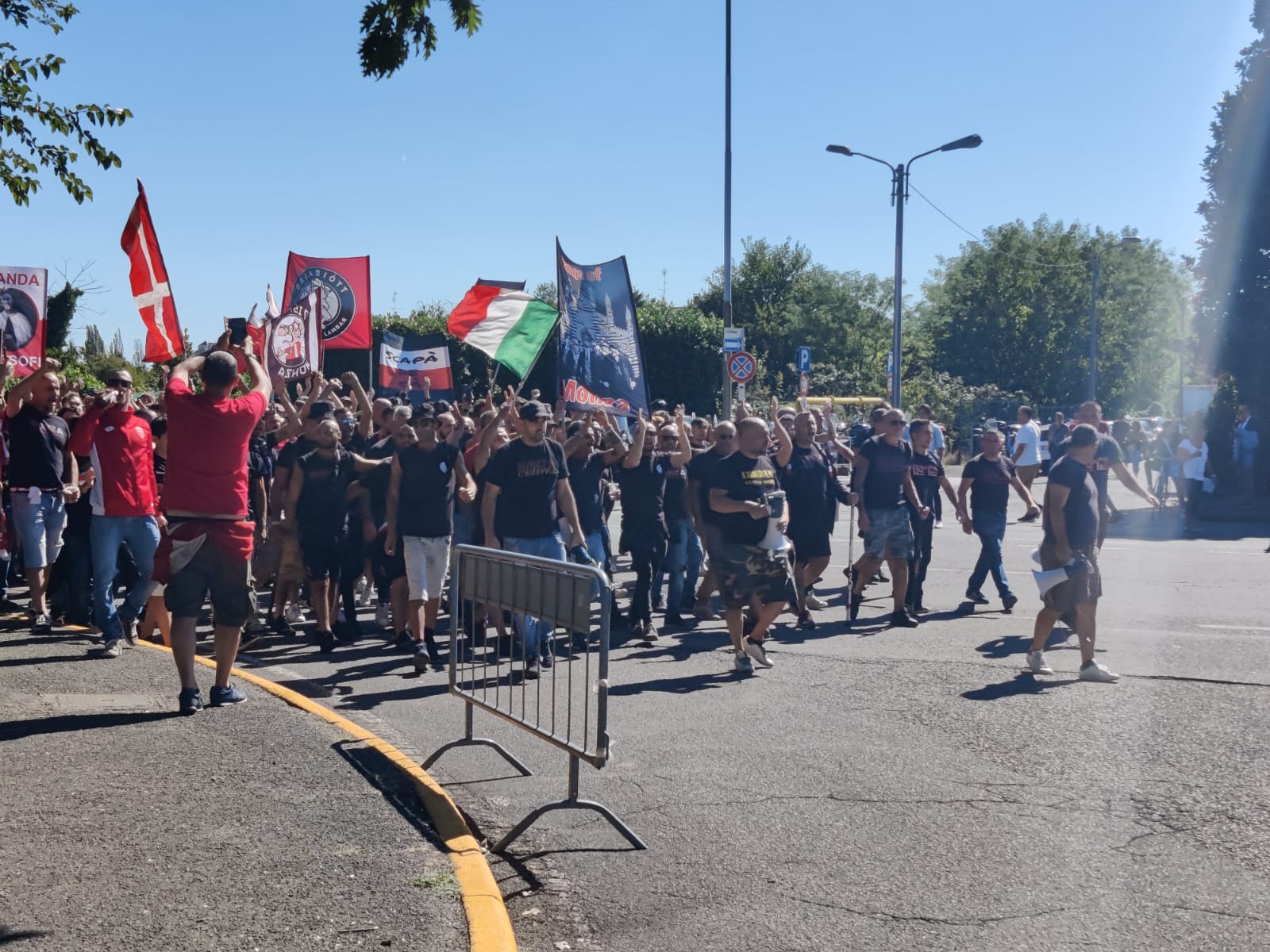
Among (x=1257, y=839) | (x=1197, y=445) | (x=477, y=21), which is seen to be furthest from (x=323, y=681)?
(x=1197, y=445)

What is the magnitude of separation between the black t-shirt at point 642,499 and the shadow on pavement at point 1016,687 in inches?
134

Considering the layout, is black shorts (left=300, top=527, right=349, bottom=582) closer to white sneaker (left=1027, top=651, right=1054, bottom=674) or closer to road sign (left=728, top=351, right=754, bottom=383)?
white sneaker (left=1027, top=651, right=1054, bottom=674)

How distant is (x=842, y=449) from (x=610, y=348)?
2.71 m

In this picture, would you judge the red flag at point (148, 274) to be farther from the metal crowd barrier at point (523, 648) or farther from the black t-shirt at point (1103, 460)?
the black t-shirt at point (1103, 460)

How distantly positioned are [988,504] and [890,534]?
148 centimetres

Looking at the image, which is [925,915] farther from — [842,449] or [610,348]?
[610,348]

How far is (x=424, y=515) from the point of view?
29.4ft

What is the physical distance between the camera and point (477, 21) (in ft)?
17.4

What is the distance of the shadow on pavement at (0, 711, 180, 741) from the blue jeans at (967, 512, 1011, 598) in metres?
7.36

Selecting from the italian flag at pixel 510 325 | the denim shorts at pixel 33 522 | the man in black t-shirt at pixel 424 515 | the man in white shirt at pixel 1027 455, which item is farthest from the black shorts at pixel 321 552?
the man in white shirt at pixel 1027 455

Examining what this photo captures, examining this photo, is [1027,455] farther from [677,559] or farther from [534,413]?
[534,413]

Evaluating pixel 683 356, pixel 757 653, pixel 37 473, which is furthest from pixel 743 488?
pixel 683 356

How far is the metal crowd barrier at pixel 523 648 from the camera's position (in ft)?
16.7

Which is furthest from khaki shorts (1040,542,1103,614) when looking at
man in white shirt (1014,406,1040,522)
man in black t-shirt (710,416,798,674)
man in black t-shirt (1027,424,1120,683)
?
man in white shirt (1014,406,1040,522)
